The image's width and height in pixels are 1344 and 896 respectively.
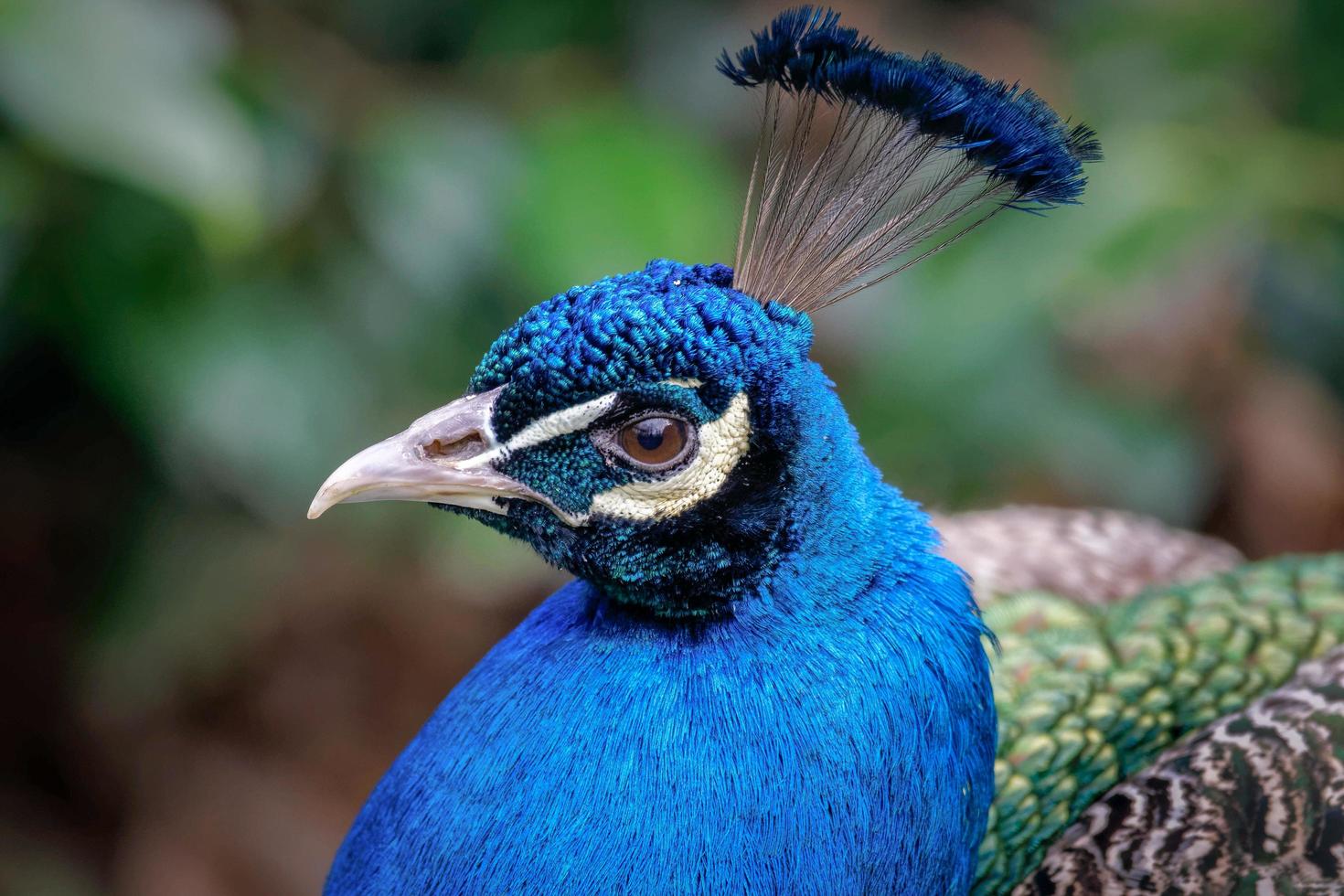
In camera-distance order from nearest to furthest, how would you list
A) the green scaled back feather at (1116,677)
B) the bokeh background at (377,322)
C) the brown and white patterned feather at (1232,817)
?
the brown and white patterned feather at (1232,817) < the green scaled back feather at (1116,677) < the bokeh background at (377,322)

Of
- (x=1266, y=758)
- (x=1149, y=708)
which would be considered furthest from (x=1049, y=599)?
(x=1266, y=758)

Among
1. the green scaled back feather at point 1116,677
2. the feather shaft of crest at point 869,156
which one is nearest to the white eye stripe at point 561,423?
the feather shaft of crest at point 869,156

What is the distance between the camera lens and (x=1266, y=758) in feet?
3.84

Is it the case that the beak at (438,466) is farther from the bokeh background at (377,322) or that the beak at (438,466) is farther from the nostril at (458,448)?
the bokeh background at (377,322)

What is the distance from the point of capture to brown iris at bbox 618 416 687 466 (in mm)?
985

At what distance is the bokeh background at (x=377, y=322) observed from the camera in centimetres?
173

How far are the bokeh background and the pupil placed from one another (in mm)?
694

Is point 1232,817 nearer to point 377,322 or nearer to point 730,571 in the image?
point 730,571

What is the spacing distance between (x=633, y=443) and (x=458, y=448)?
137mm

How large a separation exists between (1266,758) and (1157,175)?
3.71 ft

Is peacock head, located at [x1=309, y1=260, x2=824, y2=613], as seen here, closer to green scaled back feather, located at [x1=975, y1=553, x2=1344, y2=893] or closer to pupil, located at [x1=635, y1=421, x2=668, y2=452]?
pupil, located at [x1=635, y1=421, x2=668, y2=452]

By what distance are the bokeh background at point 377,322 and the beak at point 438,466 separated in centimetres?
58

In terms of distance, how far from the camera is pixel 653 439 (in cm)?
99

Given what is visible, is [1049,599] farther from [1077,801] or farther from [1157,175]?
[1157,175]
